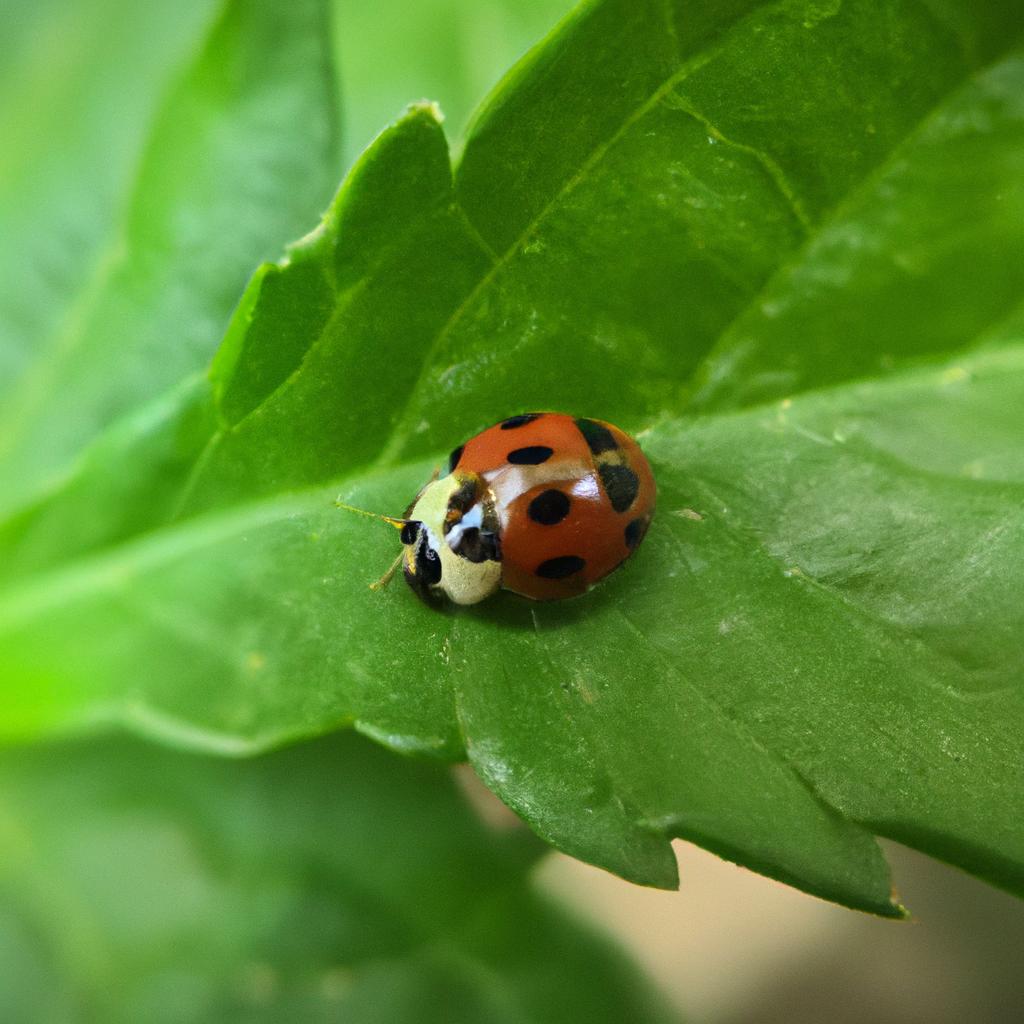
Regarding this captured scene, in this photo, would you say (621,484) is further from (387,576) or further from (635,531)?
(387,576)

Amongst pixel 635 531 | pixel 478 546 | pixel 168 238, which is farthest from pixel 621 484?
pixel 168 238

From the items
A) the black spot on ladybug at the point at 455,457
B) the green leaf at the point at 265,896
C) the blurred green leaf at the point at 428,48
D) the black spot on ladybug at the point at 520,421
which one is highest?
the blurred green leaf at the point at 428,48

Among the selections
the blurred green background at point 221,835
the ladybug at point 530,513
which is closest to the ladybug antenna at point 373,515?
the ladybug at point 530,513

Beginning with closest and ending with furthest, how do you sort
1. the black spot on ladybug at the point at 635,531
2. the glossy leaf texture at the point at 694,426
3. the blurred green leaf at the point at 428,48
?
the glossy leaf texture at the point at 694,426 → the black spot on ladybug at the point at 635,531 → the blurred green leaf at the point at 428,48

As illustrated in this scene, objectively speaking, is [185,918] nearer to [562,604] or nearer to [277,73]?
[562,604]

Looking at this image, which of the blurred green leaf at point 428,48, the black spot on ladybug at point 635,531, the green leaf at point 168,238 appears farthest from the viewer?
the blurred green leaf at point 428,48

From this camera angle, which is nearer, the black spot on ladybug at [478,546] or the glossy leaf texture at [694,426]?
the glossy leaf texture at [694,426]

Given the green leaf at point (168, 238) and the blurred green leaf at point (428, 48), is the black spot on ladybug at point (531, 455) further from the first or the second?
the blurred green leaf at point (428, 48)

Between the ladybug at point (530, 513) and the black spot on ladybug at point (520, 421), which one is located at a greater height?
the black spot on ladybug at point (520, 421)
